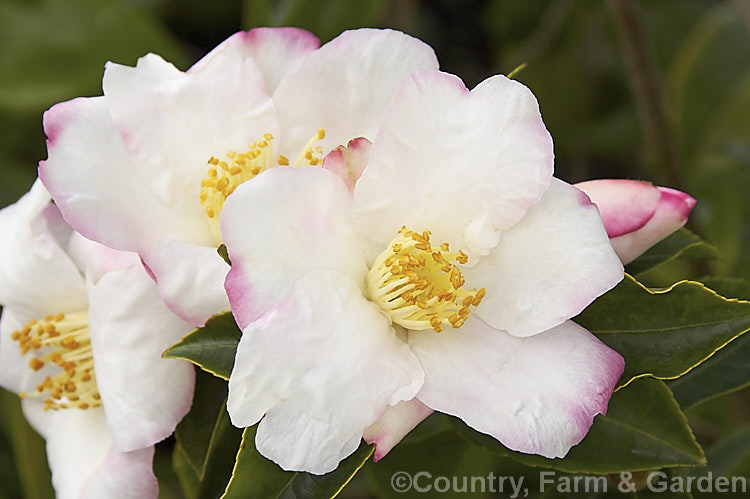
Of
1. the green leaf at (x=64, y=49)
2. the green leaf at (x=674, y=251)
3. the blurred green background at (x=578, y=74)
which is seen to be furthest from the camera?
the green leaf at (x=64, y=49)

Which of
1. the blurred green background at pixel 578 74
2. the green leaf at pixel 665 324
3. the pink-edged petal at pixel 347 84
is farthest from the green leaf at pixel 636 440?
the blurred green background at pixel 578 74

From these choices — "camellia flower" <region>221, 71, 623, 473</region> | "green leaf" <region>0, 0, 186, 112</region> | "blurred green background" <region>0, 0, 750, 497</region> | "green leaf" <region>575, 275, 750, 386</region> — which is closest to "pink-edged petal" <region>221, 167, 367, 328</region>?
"camellia flower" <region>221, 71, 623, 473</region>

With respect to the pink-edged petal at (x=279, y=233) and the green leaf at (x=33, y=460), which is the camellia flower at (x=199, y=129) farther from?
the green leaf at (x=33, y=460)

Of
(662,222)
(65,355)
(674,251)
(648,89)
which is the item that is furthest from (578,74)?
(65,355)

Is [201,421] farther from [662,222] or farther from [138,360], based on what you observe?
[662,222]

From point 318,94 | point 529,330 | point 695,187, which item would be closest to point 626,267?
point 529,330

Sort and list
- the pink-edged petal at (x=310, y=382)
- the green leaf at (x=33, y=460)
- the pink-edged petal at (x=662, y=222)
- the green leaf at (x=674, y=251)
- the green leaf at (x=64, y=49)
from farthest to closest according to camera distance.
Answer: the green leaf at (x=64, y=49), the green leaf at (x=33, y=460), the green leaf at (x=674, y=251), the pink-edged petal at (x=662, y=222), the pink-edged petal at (x=310, y=382)
